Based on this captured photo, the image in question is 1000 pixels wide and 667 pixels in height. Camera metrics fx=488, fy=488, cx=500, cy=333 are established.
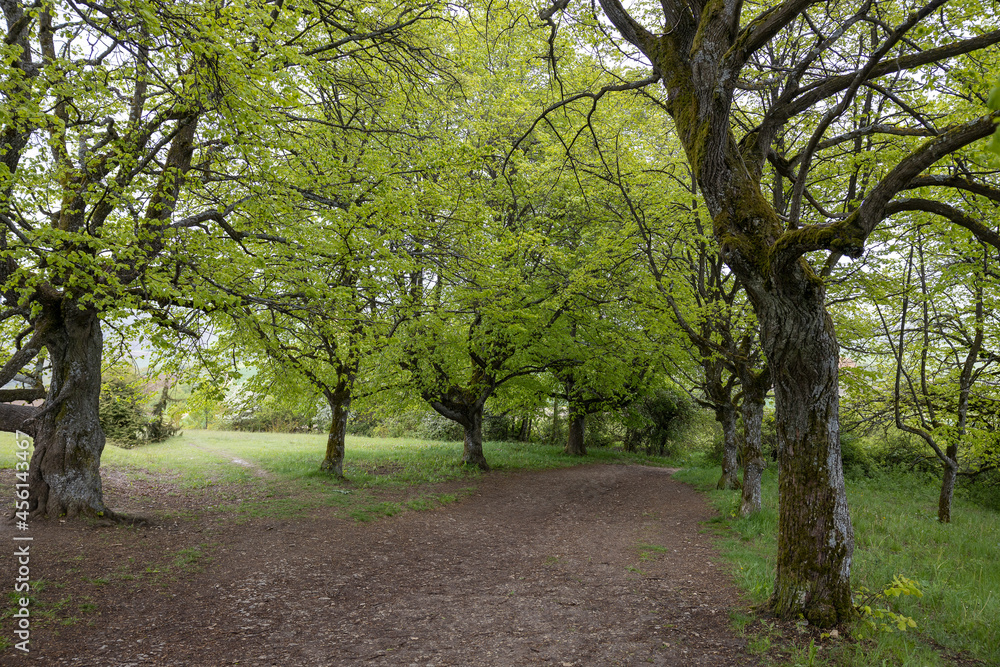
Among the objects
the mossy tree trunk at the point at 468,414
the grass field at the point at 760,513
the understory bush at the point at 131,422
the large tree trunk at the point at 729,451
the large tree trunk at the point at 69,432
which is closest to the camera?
the grass field at the point at 760,513

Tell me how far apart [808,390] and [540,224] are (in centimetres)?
1117

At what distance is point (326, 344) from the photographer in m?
8.72

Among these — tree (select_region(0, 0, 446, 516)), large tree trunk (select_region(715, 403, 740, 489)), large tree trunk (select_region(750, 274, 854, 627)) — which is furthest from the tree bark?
large tree trunk (select_region(750, 274, 854, 627))

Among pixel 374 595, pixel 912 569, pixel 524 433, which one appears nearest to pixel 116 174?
pixel 374 595

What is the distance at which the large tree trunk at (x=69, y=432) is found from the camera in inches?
271

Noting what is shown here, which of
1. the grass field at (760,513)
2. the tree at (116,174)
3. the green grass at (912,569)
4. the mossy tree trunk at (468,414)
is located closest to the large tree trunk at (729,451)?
the grass field at (760,513)

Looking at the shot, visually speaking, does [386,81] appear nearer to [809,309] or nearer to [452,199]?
[452,199]

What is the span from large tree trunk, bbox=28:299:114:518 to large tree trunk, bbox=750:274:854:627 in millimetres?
8707

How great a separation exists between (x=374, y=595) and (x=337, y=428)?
23.9 feet

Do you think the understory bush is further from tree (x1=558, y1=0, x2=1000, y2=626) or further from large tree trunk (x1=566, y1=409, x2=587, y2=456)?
tree (x1=558, y1=0, x2=1000, y2=626)

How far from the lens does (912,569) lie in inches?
234

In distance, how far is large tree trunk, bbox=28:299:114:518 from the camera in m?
6.89

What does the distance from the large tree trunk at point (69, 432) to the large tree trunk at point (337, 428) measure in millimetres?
5332

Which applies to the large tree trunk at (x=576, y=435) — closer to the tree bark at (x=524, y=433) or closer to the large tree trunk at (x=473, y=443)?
the tree bark at (x=524, y=433)
